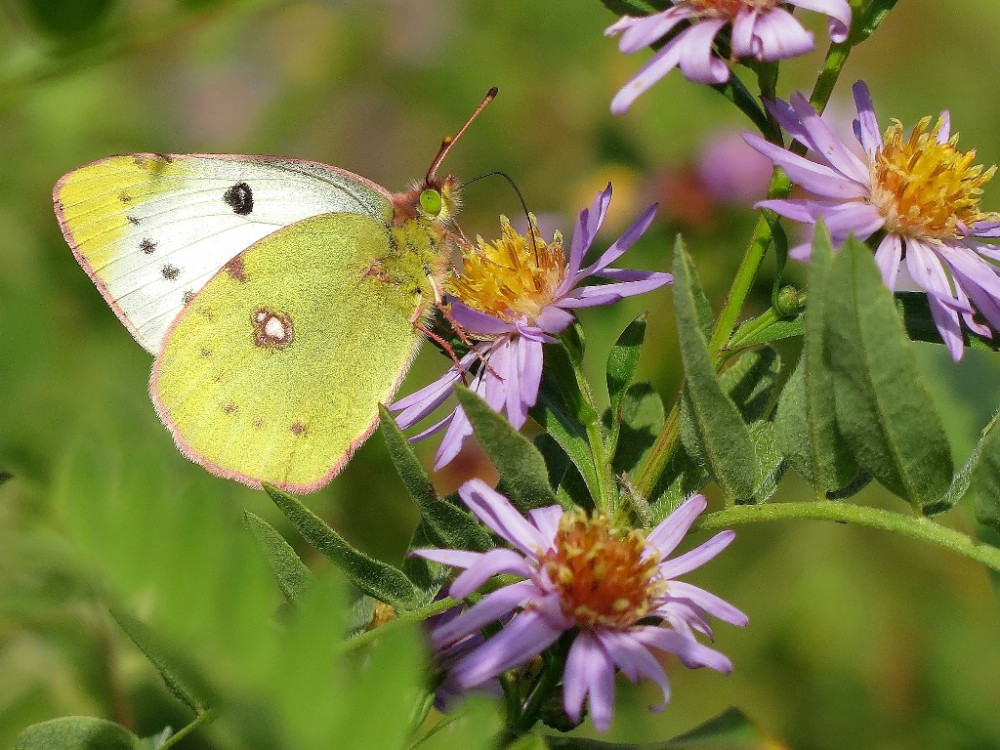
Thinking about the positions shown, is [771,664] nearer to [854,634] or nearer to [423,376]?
[854,634]

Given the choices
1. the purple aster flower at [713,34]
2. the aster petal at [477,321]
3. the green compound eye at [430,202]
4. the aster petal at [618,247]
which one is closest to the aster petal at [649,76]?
the purple aster flower at [713,34]

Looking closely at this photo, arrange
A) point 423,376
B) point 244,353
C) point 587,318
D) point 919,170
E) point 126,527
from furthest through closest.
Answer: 1. point 423,376
2. point 587,318
3. point 244,353
4. point 919,170
5. point 126,527

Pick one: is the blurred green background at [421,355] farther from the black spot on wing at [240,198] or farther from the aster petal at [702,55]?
the aster petal at [702,55]

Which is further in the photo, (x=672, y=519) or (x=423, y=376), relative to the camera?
(x=423, y=376)

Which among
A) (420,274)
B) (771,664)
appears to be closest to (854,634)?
(771,664)

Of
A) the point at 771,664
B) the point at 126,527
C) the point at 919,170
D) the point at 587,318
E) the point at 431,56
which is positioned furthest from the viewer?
the point at 431,56
